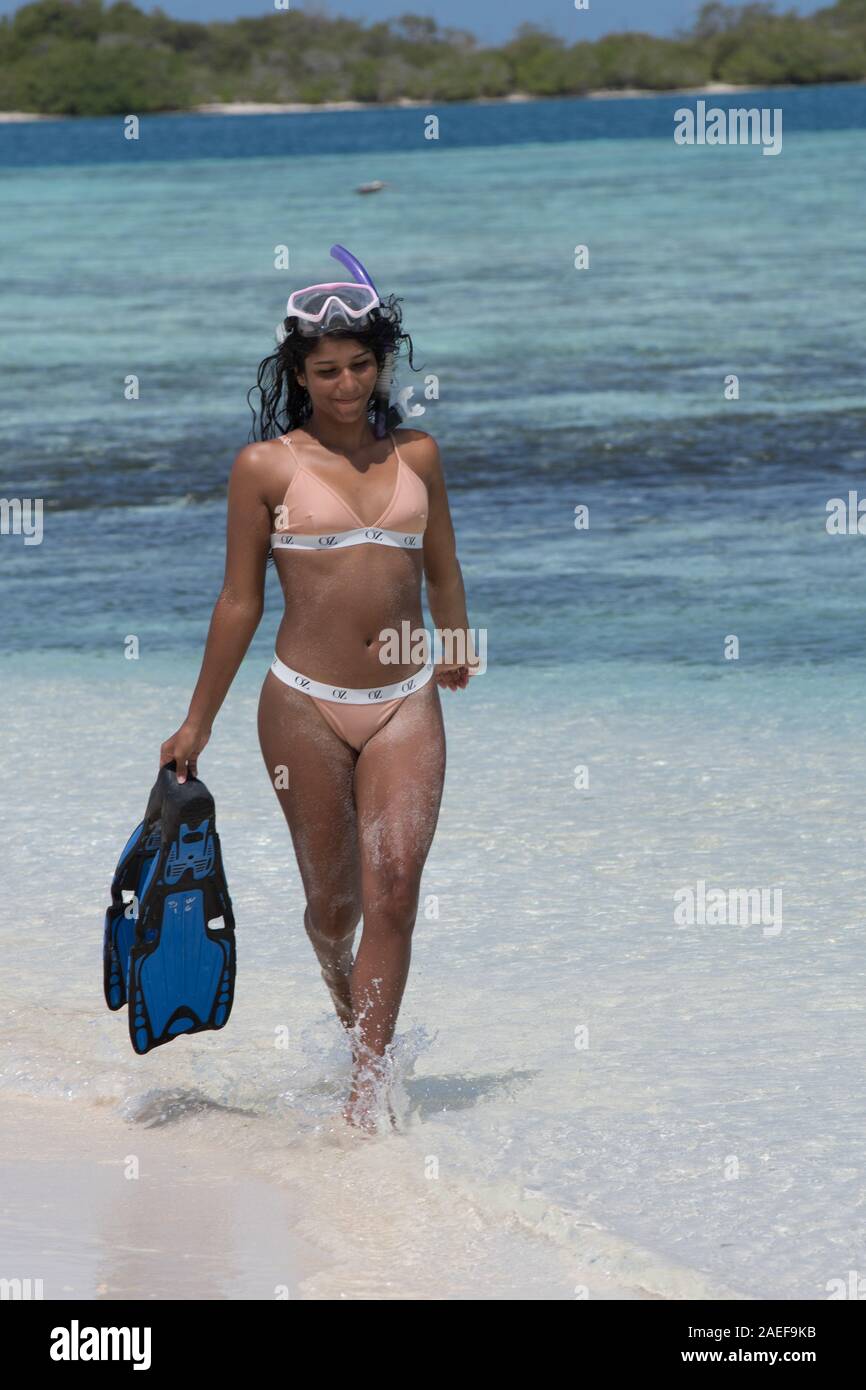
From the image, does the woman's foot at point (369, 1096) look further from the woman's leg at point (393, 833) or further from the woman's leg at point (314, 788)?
the woman's leg at point (314, 788)

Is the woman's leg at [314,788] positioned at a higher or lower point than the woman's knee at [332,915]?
higher

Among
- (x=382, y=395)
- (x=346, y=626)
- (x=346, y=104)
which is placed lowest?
(x=346, y=626)

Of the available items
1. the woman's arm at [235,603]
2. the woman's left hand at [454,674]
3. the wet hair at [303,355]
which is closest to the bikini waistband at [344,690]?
the woman's arm at [235,603]

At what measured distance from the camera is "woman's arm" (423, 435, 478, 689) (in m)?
4.35

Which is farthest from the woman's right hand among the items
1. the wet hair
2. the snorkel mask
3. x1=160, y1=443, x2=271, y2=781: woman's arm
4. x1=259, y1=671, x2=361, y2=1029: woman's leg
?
the snorkel mask

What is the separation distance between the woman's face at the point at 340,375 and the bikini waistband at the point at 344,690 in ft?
1.77

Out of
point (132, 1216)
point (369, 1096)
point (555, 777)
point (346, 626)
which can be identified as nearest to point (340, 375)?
point (346, 626)

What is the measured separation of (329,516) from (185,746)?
0.57 m

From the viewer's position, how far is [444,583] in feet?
14.7

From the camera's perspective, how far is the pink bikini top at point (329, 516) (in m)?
4.19

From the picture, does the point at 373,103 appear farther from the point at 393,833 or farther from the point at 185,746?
the point at 393,833

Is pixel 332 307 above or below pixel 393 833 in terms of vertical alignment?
above

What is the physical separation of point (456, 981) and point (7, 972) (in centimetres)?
124
